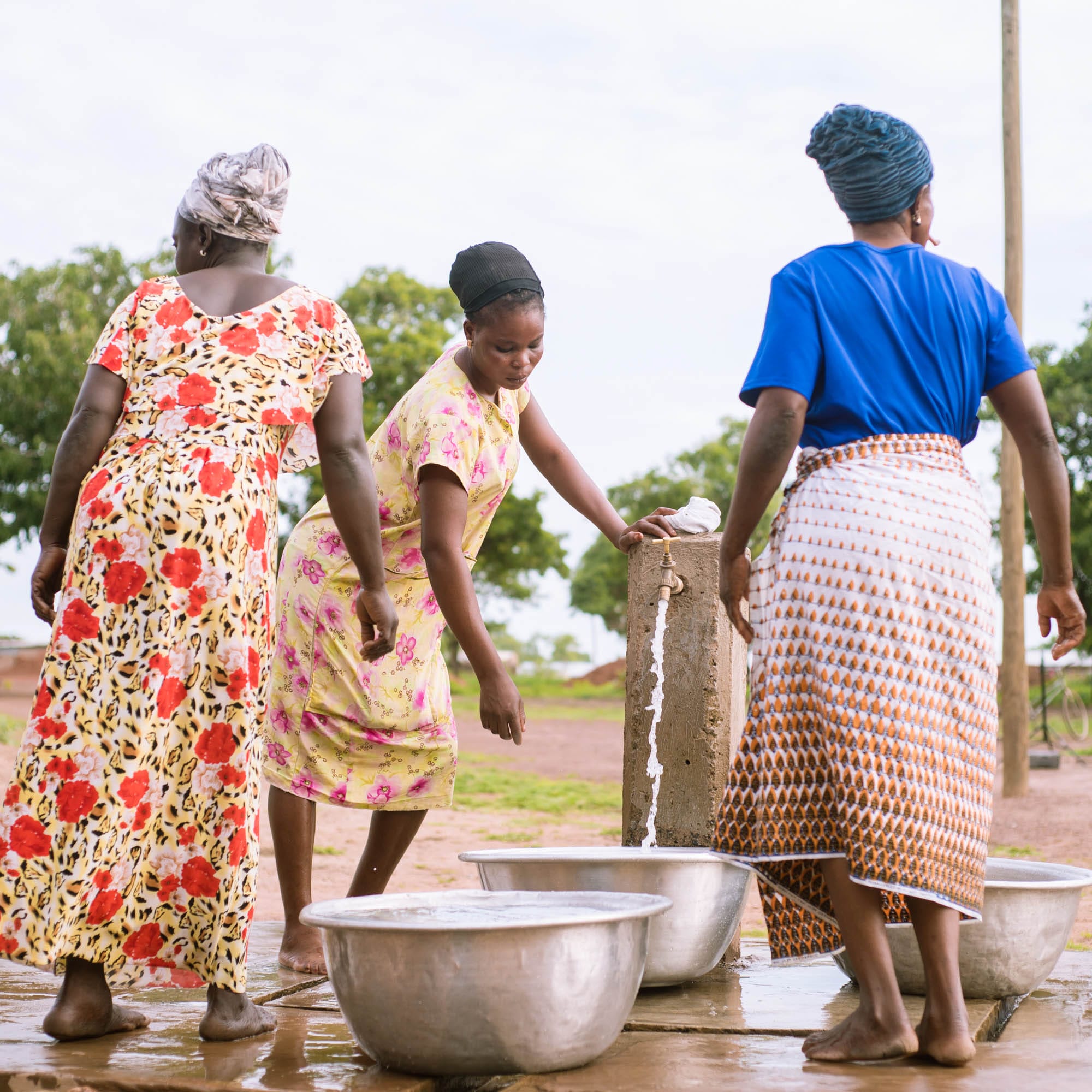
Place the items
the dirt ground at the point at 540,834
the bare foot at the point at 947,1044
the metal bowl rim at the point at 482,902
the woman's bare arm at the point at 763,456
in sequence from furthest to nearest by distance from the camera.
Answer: the dirt ground at the point at 540,834, the woman's bare arm at the point at 763,456, the bare foot at the point at 947,1044, the metal bowl rim at the point at 482,902

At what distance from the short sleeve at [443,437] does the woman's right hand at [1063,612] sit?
1.42m

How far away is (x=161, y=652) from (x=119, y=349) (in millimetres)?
668

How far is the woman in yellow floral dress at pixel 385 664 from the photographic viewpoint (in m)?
3.53

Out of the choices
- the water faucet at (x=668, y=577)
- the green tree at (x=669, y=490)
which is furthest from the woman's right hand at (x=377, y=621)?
the green tree at (x=669, y=490)

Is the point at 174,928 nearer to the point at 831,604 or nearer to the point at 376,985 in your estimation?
the point at 376,985

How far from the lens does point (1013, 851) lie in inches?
334

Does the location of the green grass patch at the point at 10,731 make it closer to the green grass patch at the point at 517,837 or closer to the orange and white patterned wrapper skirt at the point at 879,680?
the green grass patch at the point at 517,837

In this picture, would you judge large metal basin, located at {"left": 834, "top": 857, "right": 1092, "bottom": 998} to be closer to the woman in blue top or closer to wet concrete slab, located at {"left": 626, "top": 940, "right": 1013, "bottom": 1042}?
wet concrete slab, located at {"left": 626, "top": 940, "right": 1013, "bottom": 1042}

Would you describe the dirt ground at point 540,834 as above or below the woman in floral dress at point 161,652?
below

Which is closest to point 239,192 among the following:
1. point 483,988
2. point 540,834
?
point 483,988

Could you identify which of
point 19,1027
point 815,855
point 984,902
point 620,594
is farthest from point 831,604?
point 620,594

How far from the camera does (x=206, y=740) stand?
2.76 meters

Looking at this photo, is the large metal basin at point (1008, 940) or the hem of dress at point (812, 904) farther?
the large metal basin at point (1008, 940)

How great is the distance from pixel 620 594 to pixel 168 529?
37.0 m
